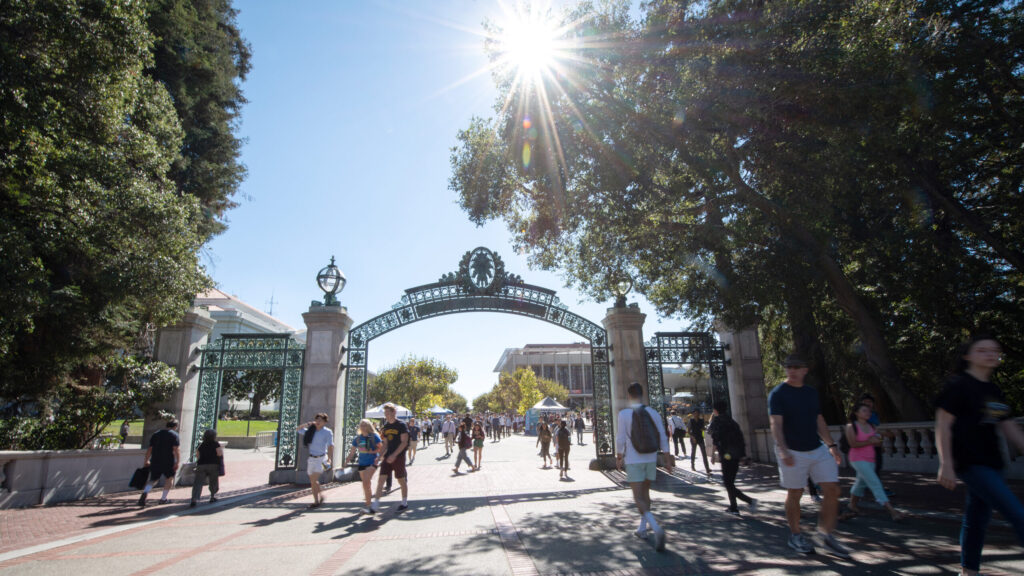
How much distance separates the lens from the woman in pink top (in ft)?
19.4

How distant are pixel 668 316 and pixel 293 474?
990 cm

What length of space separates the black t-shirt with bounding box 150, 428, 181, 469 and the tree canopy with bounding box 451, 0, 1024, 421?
802 centimetres

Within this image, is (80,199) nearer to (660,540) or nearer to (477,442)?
(660,540)

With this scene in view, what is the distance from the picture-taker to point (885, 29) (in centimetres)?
679

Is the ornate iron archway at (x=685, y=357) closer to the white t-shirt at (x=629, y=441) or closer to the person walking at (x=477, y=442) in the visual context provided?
the person walking at (x=477, y=442)

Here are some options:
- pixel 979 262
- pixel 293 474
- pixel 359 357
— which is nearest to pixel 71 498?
pixel 293 474

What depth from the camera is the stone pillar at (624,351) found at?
12.9 metres

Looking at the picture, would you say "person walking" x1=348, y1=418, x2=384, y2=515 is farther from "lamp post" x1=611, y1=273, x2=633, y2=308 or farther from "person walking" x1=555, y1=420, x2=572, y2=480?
"lamp post" x1=611, y1=273, x2=633, y2=308

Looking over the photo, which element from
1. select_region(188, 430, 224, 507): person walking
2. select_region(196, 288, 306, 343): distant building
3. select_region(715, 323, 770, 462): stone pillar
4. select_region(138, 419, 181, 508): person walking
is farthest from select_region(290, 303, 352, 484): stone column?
select_region(196, 288, 306, 343): distant building

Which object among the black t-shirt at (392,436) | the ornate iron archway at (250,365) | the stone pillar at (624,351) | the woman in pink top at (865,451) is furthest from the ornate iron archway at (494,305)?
the woman in pink top at (865,451)

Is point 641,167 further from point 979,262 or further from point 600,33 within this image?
point 979,262

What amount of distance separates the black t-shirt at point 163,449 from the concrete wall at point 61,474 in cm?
211

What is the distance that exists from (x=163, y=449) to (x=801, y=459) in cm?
975

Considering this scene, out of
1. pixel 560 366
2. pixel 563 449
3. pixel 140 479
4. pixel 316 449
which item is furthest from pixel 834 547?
pixel 560 366
